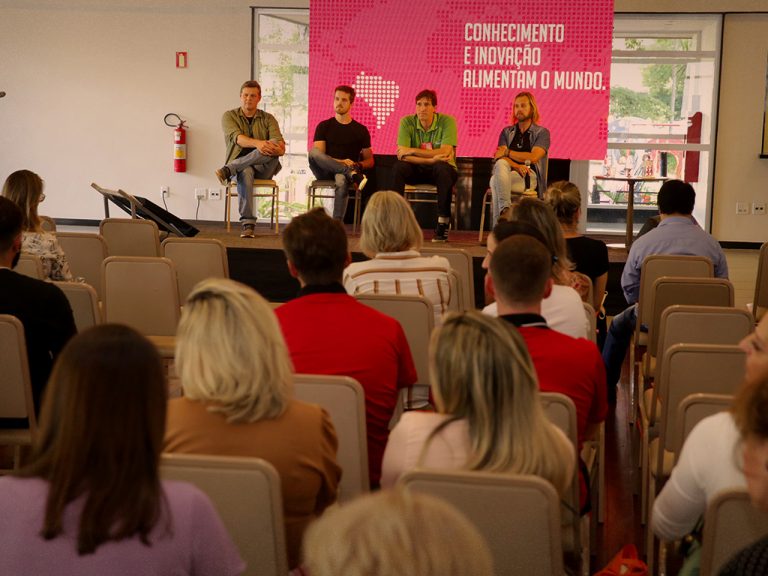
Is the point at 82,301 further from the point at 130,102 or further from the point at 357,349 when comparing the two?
the point at 130,102

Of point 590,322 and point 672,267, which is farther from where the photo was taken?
point 672,267

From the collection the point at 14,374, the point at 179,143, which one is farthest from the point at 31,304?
the point at 179,143

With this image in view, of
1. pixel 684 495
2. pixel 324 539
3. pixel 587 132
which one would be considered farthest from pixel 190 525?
pixel 587 132

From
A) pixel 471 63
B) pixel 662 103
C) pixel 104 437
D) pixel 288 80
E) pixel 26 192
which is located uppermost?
pixel 471 63

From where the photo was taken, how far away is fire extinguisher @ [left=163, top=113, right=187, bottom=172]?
38.2 feet

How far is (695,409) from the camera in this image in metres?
2.62

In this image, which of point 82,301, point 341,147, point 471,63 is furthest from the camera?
point 471,63

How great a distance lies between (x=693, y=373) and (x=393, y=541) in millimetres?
2412

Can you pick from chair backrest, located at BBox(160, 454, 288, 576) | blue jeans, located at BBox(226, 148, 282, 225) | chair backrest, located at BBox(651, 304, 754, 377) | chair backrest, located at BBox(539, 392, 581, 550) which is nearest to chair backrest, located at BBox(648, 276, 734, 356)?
chair backrest, located at BBox(651, 304, 754, 377)

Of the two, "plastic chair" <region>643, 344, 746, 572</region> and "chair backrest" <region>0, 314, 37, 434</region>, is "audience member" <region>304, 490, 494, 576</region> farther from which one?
"chair backrest" <region>0, 314, 37, 434</region>

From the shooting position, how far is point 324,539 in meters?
1.11

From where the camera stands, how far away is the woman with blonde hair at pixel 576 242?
16.8 feet

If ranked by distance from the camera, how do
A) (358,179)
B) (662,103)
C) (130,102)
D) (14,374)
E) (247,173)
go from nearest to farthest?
1. (14,374)
2. (247,173)
3. (358,179)
4. (662,103)
5. (130,102)

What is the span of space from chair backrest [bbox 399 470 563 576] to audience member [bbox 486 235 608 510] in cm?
74
